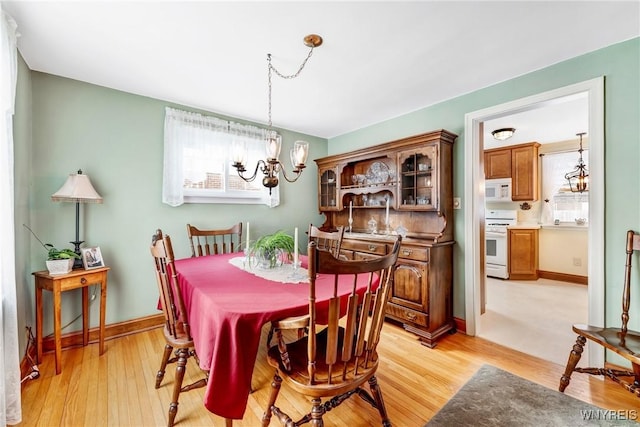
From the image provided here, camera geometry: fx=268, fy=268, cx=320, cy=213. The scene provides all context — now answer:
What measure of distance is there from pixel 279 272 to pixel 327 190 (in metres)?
2.34

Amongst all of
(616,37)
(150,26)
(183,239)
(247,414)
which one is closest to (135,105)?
(150,26)

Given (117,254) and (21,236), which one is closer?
(21,236)

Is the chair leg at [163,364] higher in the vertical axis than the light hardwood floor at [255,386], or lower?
higher

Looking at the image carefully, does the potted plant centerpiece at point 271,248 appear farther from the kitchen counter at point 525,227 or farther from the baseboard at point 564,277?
the baseboard at point 564,277

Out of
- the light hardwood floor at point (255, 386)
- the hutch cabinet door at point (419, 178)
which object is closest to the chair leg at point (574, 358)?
the light hardwood floor at point (255, 386)

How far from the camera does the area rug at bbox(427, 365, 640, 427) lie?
154 centimetres

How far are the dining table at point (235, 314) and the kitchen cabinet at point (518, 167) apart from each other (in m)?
4.65

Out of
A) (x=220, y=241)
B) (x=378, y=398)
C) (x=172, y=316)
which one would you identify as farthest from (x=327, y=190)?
(x=378, y=398)

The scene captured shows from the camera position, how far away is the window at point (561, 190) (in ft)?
14.8

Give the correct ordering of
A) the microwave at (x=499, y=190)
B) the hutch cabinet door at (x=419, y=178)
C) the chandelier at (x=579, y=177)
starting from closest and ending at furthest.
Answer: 1. the hutch cabinet door at (x=419, y=178)
2. the chandelier at (x=579, y=177)
3. the microwave at (x=499, y=190)

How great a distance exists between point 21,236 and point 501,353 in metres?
3.94

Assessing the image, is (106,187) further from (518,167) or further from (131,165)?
(518,167)

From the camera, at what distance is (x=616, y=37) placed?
6.09ft

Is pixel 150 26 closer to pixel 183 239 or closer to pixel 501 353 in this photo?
pixel 183 239
